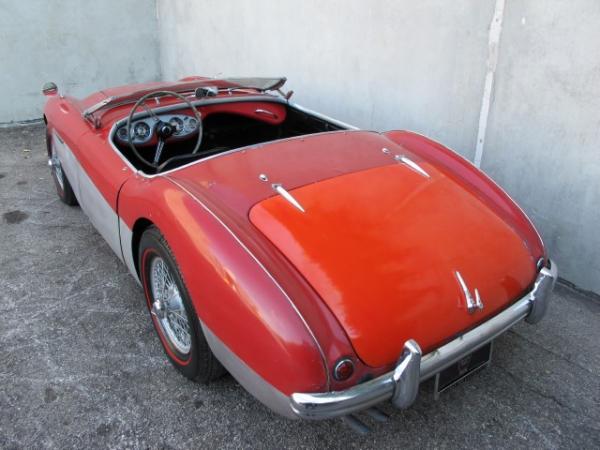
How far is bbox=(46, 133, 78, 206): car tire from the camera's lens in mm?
3924

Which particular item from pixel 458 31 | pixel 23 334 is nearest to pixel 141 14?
pixel 458 31

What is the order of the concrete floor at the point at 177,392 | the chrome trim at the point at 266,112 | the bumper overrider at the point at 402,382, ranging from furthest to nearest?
the chrome trim at the point at 266,112
the concrete floor at the point at 177,392
the bumper overrider at the point at 402,382

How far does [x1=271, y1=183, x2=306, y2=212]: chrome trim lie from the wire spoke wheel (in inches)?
22.9

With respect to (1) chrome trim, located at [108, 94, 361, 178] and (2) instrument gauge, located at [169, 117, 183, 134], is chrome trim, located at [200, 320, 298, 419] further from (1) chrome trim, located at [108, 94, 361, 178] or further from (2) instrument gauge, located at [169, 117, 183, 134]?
(2) instrument gauge, located at [169, 117, 183, 134]

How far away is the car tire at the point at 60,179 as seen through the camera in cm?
392

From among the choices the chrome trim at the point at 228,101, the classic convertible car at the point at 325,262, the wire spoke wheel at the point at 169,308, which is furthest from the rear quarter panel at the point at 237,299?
the chrome trim at the point at 228,101

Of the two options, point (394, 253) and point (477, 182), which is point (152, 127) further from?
point (477, 182)

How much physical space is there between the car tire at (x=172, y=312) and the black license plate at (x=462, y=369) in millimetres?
909

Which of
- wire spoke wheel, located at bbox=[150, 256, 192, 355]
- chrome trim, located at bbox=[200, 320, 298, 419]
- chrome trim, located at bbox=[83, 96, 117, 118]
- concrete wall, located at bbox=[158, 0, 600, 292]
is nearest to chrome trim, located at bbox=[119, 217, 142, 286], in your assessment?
wire spoke wheel, located at bbox=[150, 256, 192, 355]

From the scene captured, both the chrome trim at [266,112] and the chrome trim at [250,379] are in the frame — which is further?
the chrome trim at [266,112]

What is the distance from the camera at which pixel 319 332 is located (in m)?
1.64

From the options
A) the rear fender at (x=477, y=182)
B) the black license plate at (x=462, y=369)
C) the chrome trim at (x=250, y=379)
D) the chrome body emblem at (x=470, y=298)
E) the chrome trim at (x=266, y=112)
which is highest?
the chrome trim at (x=266, y=112)

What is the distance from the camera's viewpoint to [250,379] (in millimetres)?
1736

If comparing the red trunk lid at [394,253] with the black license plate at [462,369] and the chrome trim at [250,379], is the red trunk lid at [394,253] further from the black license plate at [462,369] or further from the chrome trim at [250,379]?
the chrome trim at [250,379]
